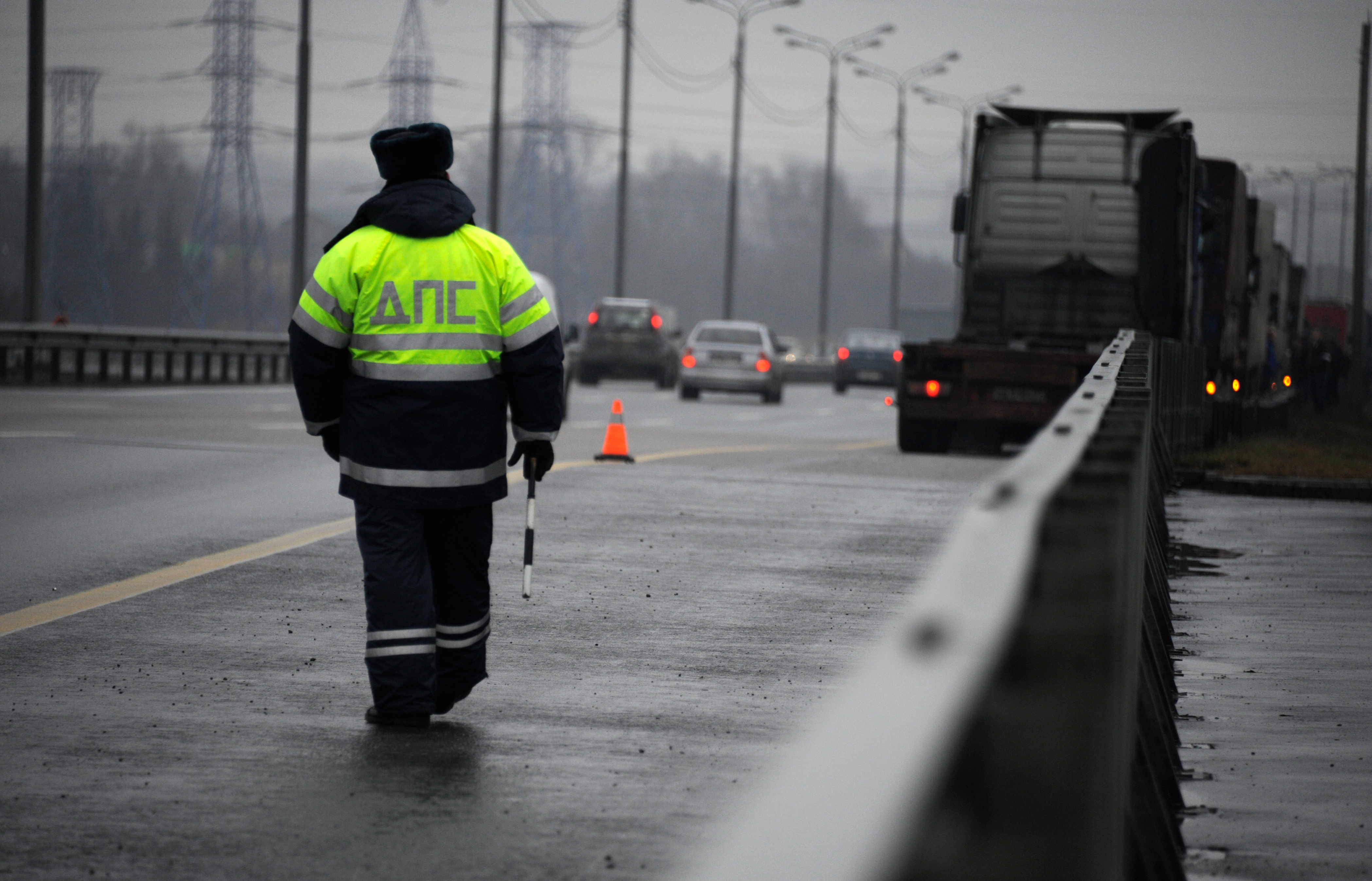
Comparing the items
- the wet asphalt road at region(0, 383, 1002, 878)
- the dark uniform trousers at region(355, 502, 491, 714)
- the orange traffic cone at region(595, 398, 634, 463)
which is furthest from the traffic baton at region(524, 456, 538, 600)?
the orange traffic cone at region(595, 398, 634, 463)

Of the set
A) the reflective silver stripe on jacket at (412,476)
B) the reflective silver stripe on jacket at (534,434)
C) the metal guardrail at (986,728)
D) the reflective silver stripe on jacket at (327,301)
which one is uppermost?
the reflective silver stripe on jacket at (327,301)

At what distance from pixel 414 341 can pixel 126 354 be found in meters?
→ 30.4

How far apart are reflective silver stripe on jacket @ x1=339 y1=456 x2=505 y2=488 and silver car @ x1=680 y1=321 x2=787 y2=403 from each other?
3367cm

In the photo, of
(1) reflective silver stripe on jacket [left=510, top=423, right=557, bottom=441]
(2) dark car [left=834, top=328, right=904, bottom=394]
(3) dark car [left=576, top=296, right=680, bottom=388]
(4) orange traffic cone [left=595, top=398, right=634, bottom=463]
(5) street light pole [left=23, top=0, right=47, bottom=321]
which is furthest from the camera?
(2) dark car [left=834, top=328, right=904, bottom=394]

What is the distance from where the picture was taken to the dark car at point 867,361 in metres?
51.9

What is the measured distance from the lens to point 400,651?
237 inches

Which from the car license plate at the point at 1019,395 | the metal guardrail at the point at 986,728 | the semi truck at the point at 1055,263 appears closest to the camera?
the metal guardrail at the point at 986,728

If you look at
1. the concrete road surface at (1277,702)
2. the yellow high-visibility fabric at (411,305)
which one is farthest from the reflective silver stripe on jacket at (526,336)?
the concrete road surface at (1277,702)

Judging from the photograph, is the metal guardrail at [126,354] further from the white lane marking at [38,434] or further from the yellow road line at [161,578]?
the yellow road line at [161,578]

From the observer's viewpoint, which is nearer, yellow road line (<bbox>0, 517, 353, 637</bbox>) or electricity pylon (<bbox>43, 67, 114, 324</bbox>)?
yellow road line (<bbox>0, 517, 353, 637</bbox>)

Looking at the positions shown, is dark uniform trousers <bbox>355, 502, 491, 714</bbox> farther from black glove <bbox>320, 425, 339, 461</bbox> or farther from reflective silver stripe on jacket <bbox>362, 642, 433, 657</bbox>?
black glove <bbox>320, 425, 339, 461</bbox>

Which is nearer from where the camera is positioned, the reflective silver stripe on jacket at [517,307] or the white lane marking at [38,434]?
the reflective silver stripe on jacket at [517,307]

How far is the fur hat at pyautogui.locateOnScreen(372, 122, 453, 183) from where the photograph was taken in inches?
247

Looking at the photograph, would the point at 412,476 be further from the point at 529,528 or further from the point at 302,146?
the point at 302,146
